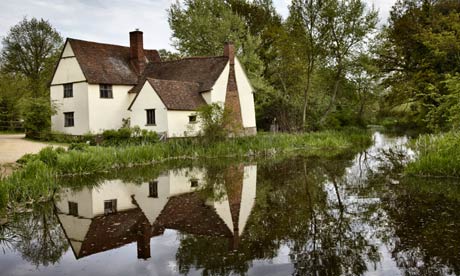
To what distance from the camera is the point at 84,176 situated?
18688 mm

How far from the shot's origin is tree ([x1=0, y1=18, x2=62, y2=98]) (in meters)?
50.5

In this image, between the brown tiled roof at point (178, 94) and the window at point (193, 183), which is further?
the brown tiled roof at point (178, 94)

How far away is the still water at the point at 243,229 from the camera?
7.66 m

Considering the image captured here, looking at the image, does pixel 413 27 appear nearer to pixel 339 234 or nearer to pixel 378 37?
pixel 378 37

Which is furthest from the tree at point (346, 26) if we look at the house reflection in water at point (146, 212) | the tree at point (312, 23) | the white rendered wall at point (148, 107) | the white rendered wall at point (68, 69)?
the house reflection in water at point (146, 212)

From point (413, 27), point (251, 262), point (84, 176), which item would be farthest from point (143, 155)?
point (413, 27)

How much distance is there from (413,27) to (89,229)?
27129 mm

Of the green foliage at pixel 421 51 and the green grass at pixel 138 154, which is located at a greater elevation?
the green foliage at pixel 421 51

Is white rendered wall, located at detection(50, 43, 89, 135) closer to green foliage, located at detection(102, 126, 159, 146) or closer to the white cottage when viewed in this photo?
the white cottage

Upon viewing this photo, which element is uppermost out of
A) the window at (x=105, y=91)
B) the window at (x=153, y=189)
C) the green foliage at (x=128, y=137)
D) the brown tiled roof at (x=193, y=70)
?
the brown tiled roof at (x=193, y=70)

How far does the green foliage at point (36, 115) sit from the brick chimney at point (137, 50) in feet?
27.7

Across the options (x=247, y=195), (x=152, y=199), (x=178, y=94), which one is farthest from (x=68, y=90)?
(x=247, y=195)

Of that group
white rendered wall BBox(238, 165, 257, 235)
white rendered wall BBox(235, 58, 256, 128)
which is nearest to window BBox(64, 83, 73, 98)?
white rendered wall BBox(235, 58, 256, 128)

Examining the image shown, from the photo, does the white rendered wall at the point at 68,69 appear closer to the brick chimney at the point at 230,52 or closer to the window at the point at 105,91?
the window at the point at 105,91
